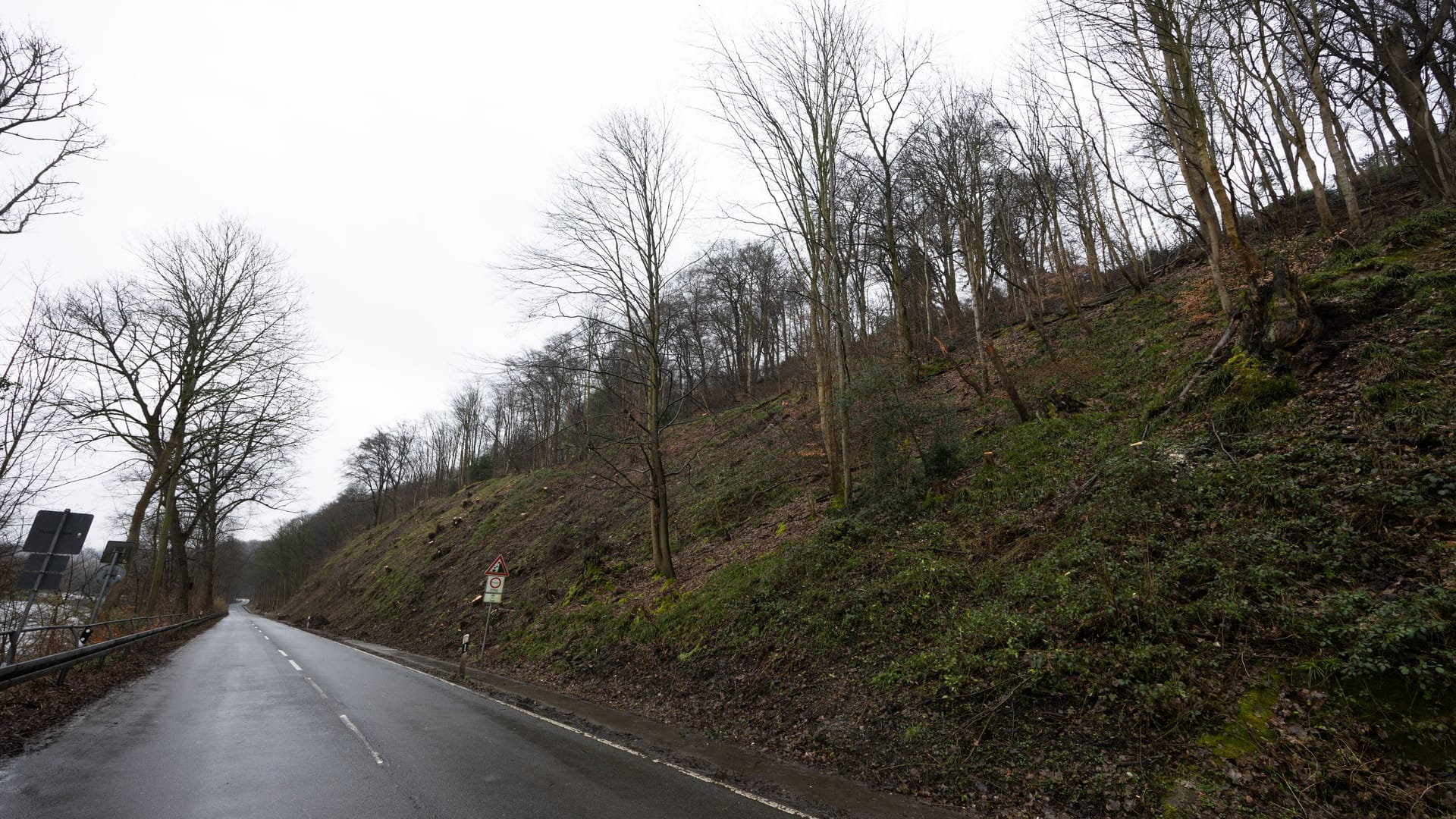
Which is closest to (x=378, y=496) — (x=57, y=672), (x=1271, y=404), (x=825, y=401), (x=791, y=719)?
(x=57, y=672)

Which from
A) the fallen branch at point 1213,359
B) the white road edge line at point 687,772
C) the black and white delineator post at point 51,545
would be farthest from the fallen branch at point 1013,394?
the black and white delineator post at point 51,545

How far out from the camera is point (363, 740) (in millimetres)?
7176

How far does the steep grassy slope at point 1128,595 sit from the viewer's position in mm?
4707

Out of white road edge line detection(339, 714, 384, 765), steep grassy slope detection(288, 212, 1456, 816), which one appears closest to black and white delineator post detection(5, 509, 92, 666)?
white road edge line detection(339, 714, 384, 765)

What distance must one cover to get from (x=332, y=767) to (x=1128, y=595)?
8.72 meters

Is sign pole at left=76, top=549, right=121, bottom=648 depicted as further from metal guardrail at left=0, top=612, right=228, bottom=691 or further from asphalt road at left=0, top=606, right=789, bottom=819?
asphalt road at left=0, top=606, right=789, bottom=819

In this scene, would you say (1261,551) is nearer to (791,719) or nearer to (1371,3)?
(791,719)

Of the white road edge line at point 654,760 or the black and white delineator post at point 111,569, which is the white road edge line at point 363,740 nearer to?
the white road edge line at point 654,760

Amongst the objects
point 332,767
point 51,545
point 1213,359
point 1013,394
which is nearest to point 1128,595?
point 1213,359

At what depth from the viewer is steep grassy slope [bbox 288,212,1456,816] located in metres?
4.71

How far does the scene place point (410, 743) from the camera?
7102mm

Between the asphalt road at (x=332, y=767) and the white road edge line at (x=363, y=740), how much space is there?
1.1 inches

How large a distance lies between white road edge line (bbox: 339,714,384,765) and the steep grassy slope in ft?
13.2

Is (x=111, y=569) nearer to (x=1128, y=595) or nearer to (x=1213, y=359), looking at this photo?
(x=1128, y=595)
